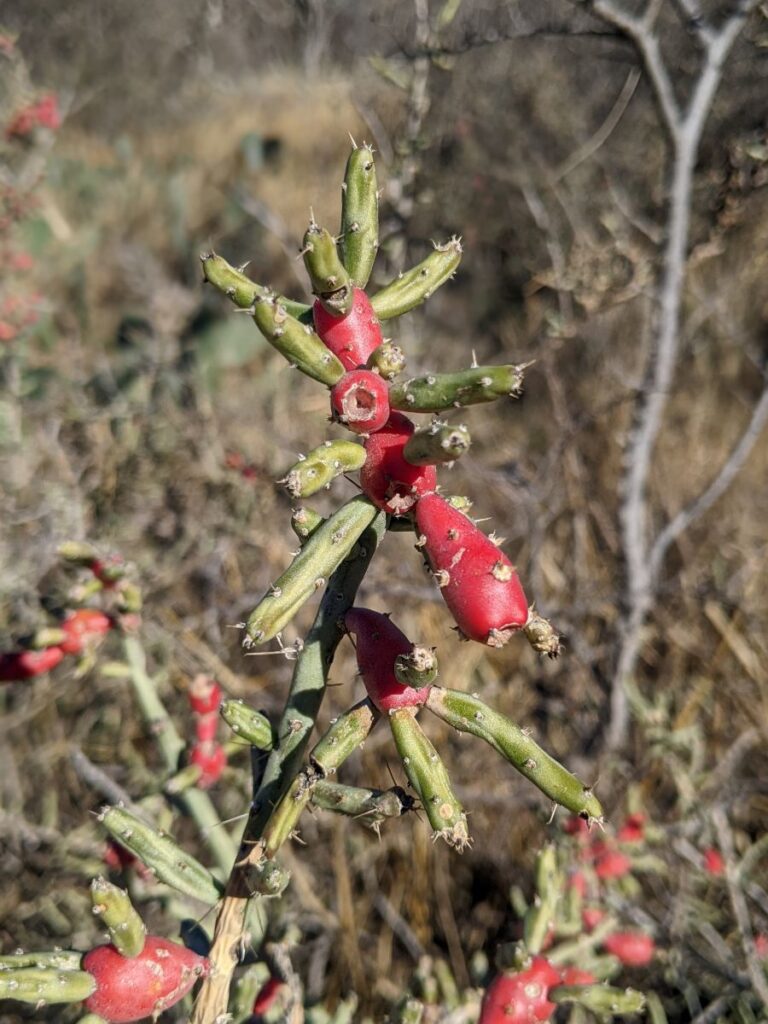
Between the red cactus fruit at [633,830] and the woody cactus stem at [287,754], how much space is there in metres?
1.27

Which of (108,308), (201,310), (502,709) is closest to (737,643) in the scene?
(502,709)

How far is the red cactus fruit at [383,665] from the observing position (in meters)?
0.81

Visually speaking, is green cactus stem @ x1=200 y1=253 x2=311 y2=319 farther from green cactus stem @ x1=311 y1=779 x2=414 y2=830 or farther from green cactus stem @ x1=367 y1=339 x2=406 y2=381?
green cactus stem @ x1=311 y1=779 x2=414 y2=830

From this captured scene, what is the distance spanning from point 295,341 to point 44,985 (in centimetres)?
71

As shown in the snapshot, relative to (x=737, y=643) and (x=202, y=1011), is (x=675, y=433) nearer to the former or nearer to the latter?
(x=737, y=643)

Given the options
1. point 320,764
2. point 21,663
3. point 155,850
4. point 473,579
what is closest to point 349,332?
point 473,579

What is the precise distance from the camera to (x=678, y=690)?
2832 millimetres

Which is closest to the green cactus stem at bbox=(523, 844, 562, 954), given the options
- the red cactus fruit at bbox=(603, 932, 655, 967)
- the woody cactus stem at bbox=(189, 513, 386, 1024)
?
the red cactus fruit at bbox=(603, 932, 655, 967)

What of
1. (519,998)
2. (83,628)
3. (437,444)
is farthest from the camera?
(83,628)

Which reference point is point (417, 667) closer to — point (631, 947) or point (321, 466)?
point (321, 466)

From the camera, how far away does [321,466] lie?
780 mm

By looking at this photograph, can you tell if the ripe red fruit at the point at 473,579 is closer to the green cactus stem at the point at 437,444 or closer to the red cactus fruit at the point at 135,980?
the green cactus stem at the point at 437,444

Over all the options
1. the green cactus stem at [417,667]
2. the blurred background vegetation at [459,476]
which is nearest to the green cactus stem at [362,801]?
the green cactus stem at [417,667]

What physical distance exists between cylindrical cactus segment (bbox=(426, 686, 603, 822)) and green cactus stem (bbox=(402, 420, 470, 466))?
0.83 feet
